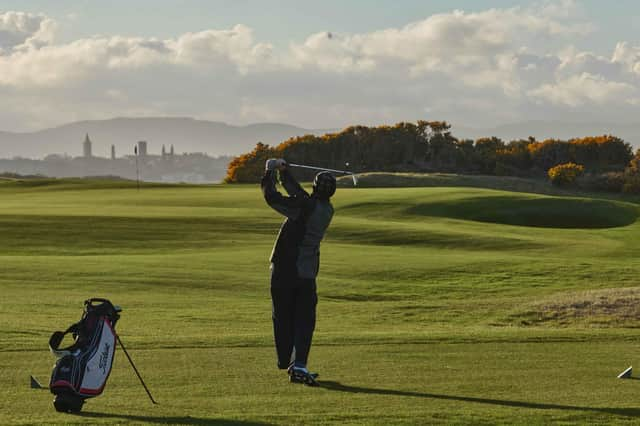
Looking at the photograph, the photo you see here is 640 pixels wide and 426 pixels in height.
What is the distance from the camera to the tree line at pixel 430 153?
105812mm

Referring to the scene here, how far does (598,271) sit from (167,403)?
2523 centimetres

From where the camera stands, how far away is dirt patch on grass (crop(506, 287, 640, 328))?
71.2 feet

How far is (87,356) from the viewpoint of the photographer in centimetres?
959

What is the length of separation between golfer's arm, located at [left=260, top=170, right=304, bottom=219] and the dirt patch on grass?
38.7 feet

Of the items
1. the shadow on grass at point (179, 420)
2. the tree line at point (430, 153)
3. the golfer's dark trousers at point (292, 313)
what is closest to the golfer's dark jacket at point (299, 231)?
the golfer's dark trousers at point (292, 313)

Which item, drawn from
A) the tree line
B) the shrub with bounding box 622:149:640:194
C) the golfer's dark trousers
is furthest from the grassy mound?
the golfer's dark trousers

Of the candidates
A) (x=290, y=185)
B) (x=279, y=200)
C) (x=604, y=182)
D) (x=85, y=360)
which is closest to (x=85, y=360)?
(x=85, y=360)

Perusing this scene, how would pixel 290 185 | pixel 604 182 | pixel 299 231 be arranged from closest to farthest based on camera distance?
1. pixel 299 231
2. pixel 290 185
3. pixel 604 182

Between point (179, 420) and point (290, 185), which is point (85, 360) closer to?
point (179, 420)

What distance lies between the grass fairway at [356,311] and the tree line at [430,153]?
1786 inches

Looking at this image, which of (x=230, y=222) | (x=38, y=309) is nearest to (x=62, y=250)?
(x=230, y=222)

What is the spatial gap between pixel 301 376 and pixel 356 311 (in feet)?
41.3

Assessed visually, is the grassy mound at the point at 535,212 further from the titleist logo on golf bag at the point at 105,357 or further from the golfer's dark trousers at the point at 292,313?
the titleist logo on golf bag at the point at 105,357

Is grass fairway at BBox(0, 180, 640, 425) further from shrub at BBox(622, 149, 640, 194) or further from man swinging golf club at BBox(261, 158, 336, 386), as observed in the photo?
shrub at BBox(622, 149, 640, 194)
